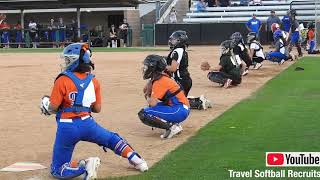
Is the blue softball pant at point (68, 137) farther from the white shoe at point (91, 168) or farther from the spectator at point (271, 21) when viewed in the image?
the spectator at point (271, 21)

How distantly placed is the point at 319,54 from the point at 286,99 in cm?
1600

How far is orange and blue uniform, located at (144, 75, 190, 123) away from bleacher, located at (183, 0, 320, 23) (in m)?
30.0

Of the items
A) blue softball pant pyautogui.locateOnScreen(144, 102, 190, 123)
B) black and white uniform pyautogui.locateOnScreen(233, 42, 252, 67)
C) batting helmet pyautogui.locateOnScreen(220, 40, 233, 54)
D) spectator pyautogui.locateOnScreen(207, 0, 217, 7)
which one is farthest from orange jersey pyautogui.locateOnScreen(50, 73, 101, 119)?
spectator pyautogui.locateOnScreen(207, 0, 217, 7)

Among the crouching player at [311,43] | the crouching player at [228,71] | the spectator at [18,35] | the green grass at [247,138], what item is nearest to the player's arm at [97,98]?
the green grass at [247,138]

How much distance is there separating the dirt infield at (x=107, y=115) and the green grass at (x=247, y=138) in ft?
0.96

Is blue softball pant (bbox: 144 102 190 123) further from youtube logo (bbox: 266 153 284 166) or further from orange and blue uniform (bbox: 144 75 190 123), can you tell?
youtube logo (bbox: 266 153 284 166)

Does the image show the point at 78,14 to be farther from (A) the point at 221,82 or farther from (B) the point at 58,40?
(A) the point at 221,82

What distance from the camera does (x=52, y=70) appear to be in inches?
818

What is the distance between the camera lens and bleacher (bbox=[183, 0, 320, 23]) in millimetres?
38562

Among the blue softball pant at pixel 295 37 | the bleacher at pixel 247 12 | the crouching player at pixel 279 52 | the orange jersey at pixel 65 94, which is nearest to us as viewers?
the orange jersey at pixel 65 94

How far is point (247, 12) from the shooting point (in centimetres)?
3988

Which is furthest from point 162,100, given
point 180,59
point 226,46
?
point 226,46

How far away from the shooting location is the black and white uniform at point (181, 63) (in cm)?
1073

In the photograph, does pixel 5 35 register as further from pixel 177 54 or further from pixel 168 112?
pixel 168 112
